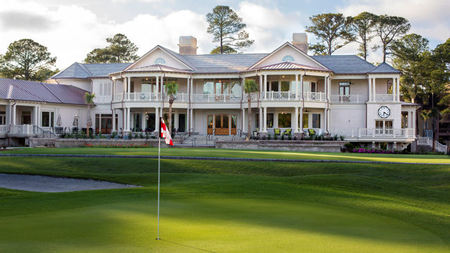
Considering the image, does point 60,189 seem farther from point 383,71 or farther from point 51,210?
point 383,71

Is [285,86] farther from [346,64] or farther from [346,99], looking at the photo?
[346,64]

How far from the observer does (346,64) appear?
42188 mm

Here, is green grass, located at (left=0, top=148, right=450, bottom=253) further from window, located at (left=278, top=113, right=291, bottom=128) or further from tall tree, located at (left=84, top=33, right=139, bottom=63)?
tall tree, located at (left=84, top=33, right=139, bottom=63)

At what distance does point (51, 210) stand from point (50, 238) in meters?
3.20

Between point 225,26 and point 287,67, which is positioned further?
point 225,26

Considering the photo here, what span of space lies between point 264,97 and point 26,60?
120 feet

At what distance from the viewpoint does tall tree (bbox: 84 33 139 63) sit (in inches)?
2522

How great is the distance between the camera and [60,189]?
50.4 ft

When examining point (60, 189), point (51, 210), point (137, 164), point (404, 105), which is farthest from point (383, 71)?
point (51, 210)

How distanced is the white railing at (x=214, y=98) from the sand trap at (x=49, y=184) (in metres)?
24.1

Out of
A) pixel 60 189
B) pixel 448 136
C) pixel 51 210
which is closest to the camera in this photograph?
pixel 51 210

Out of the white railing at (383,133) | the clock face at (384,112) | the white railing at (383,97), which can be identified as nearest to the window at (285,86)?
the white railing at (383,133)

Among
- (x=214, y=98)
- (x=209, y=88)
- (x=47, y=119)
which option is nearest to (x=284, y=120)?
(x=214, y=98)

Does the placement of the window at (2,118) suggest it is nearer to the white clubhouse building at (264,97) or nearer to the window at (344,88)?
the white clubhouse building at (264,97)
